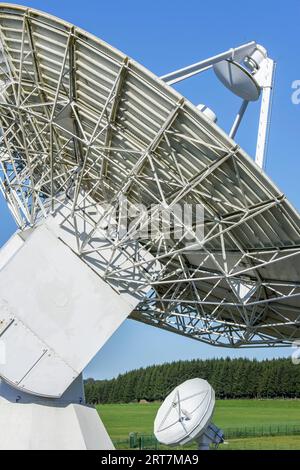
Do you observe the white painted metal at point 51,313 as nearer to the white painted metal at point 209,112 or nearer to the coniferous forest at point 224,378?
the white painted metal at point 209,112

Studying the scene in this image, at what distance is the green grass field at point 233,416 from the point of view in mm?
68688

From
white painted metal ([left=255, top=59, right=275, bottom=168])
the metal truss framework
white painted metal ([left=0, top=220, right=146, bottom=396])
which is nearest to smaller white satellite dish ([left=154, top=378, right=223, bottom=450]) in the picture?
the metal truss framework

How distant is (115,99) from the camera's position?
1842cm

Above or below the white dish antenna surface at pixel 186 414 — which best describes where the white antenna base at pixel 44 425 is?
below

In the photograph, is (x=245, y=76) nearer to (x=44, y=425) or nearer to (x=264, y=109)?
(x=264, y=109)

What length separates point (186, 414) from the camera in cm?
2338

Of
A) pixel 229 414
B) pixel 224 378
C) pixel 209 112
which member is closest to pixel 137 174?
pixel 209 112

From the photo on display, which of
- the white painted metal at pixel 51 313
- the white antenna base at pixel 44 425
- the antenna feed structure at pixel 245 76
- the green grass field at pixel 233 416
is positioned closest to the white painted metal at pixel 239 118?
the antenna feed structure at pixel 245 76

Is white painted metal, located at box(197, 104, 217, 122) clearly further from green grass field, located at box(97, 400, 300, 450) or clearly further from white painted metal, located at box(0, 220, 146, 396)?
green grass field, located at box(97, 400, 300, 450)

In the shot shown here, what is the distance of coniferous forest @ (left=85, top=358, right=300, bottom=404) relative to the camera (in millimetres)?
105312

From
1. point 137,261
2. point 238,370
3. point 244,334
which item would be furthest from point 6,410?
point 238,370

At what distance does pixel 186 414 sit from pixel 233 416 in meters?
70.2

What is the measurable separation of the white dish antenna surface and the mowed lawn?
45.0 m

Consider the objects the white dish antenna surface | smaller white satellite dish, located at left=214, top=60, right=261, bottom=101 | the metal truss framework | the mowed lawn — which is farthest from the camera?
the mowed lawn
